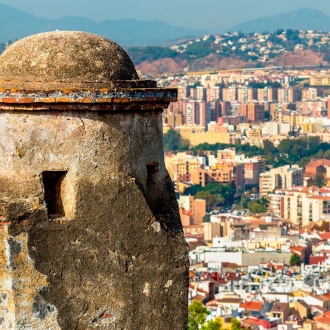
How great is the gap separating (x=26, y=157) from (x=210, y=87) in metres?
129

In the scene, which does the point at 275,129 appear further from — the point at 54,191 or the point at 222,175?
the point at 54,191

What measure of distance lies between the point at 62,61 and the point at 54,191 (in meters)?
0.31

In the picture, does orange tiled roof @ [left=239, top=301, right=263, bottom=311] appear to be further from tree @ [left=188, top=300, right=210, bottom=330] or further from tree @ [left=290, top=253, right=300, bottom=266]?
tree @ [left=188, top=300, right=210, bottom=330]

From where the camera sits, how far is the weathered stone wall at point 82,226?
3160mm

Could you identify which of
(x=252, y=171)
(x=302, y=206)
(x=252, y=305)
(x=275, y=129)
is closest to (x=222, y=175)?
(x=252, y=171)

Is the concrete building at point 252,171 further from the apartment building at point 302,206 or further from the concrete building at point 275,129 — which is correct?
the concrete building at point 275,129

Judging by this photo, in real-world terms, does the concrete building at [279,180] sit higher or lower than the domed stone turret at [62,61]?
lower

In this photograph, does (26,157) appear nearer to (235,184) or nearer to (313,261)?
(313,261)

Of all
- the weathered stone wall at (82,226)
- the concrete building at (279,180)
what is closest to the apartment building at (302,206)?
the concrete building at (279,180)

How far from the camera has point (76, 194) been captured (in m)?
3.21

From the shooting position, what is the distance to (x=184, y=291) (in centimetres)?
340

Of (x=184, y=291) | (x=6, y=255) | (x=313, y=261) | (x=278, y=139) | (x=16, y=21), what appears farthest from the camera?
(x=16, y=21)

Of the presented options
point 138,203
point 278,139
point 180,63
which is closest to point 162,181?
point 138,203

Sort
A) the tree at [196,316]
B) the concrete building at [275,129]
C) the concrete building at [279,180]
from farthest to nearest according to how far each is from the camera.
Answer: the concrete building at [275,129]
the concrete building at [279,180]
the tree at [196,316]
